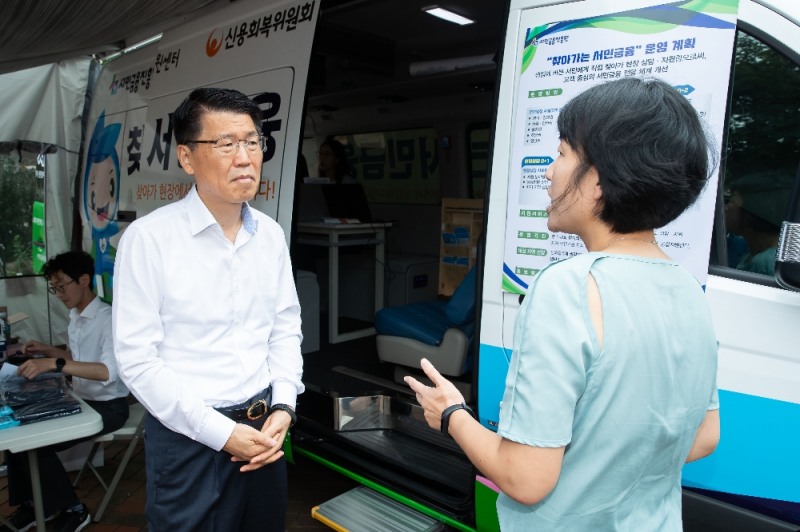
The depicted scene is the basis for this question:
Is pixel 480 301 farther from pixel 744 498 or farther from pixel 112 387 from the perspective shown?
pixel 112 387

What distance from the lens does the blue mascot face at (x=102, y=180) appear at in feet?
14.8

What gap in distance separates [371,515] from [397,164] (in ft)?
17.3

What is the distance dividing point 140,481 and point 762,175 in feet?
12.2

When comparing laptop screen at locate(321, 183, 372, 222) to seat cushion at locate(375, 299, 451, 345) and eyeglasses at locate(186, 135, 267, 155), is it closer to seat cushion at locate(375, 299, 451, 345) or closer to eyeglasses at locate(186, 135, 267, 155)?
seat cushion at locate(375, 299, 451, 345)

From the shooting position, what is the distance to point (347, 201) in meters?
5.86

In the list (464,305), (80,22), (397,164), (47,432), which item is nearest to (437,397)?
(47,432)

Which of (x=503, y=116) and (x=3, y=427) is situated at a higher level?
(x=503, y=116)

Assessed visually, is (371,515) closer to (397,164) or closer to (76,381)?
(76,381)

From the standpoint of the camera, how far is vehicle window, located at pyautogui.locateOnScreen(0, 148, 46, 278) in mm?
5918

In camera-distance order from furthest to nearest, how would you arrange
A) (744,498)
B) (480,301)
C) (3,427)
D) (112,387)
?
(112,387) → (3,427) → (480,301) → (744,498)

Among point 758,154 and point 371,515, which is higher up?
point 758,154

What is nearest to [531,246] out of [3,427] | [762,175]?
[762,175]

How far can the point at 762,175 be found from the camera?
1.76 metres

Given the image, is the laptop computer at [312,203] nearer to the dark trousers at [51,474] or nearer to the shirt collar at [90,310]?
the shirt collar at [90,310]
